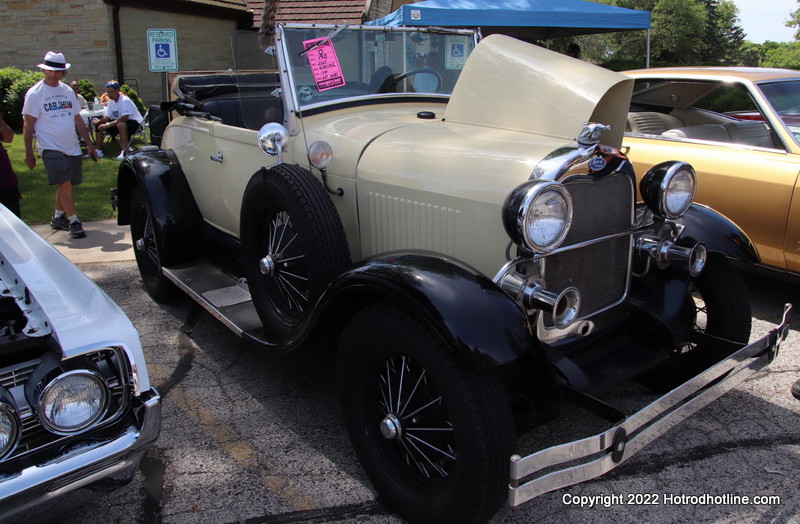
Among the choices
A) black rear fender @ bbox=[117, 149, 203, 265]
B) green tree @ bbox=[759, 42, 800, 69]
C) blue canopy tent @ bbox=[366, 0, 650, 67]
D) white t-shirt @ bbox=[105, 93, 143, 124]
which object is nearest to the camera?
black rear fender @ bbox=[117, 149, 203, 265]

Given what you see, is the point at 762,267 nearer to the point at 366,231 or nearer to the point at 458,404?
the point at 366,231

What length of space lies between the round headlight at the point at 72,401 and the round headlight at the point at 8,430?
0.07 metres

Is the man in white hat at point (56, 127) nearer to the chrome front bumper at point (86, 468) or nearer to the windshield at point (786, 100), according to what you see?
the chrome front bumper at point (86, 468)

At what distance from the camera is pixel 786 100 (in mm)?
4441

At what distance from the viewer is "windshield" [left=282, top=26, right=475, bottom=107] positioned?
3197mm

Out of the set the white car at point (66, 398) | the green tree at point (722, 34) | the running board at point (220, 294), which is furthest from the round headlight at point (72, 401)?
the green tree at point (722, 34)

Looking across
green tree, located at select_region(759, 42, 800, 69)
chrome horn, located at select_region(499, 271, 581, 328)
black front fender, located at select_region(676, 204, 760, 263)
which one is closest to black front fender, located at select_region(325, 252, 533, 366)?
chrome horn, located at select_region(499, 271, 581, 328)

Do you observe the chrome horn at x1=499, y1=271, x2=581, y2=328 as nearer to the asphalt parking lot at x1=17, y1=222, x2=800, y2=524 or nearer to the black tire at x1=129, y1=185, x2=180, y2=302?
the asphalt parking lot at x1=17, y1=222, x2=800, y2=524

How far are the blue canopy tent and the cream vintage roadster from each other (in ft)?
19.9

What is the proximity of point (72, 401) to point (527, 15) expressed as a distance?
33.1 feet

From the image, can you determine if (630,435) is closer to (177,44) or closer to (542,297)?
(542,297)

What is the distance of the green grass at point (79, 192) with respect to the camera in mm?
6785

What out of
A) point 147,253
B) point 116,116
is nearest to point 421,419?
point 147,253

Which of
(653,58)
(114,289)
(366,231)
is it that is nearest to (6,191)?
(114,289)
